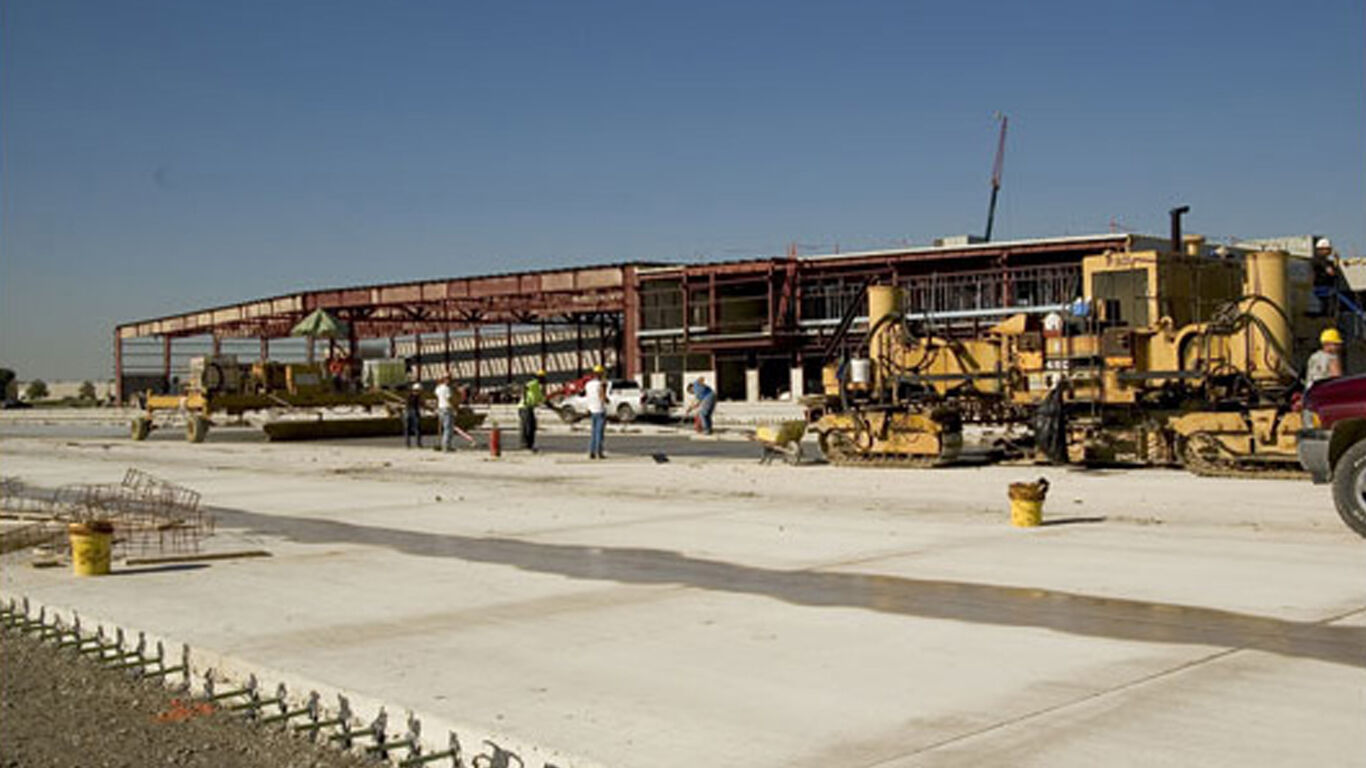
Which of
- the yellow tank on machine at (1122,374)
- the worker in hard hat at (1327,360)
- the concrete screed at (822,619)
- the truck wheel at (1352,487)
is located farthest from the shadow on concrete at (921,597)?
the yellow tank on machine at (1122,374)

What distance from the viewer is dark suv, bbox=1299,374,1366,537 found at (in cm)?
1279

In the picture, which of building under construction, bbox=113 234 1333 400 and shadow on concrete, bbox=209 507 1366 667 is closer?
shadow on concrete, bbox=209 507 1366 667

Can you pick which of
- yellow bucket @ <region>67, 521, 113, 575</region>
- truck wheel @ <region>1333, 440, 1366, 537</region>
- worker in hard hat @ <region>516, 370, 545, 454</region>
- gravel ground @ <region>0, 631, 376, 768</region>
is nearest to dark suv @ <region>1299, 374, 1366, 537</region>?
truck wheel @ <region>1333, 440, 1366, 537</region>

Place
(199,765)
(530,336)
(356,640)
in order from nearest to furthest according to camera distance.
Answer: (199,765) < (356,640) < (530,336)

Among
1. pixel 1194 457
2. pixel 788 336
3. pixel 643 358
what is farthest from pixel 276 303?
pixel 1194 457

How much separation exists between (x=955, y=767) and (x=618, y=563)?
690cm

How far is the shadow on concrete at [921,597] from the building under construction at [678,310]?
30015mm

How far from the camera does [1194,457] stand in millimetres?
20750

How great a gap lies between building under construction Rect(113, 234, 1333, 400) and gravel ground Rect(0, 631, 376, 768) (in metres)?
35.3

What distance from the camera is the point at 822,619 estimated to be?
30.6 feet

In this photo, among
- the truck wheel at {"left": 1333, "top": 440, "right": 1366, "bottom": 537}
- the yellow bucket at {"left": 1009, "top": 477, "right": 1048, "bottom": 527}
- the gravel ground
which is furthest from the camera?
the yellow bucket at {"left": 1009, "top": 477, "right": 1048, "bottom": 527}

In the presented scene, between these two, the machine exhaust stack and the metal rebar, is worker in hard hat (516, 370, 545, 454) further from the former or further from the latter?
the metal rebar

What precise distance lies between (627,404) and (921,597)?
137 feet

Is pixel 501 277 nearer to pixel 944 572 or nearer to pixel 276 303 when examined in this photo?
pixel 276 303
